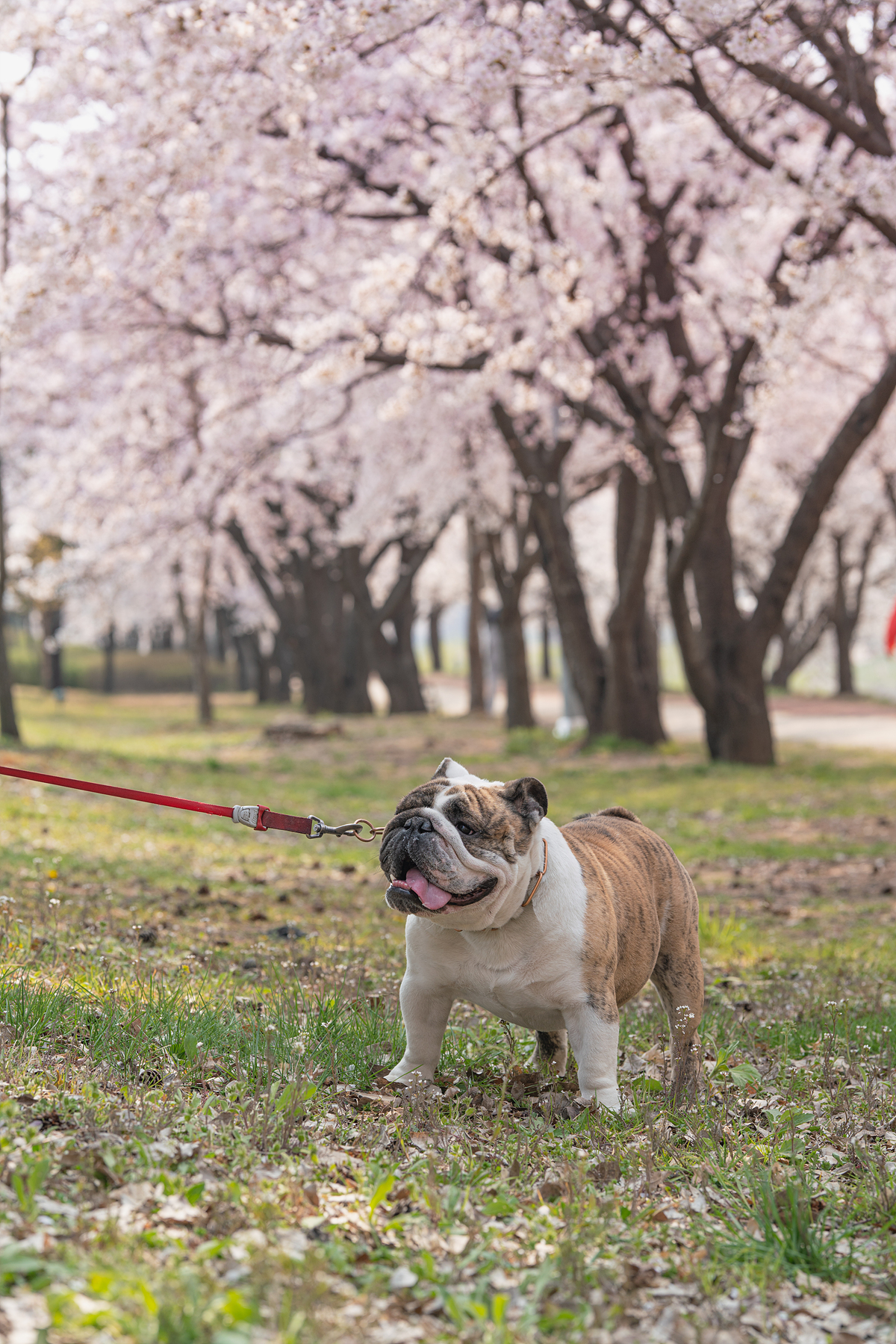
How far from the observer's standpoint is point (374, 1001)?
5082 mm

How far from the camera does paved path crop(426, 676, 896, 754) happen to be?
2415cm

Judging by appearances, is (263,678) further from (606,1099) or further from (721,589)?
(606,1099)

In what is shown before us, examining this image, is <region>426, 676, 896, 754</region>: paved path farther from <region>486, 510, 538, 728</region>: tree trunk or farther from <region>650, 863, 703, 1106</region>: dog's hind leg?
<region>650, 863, 703, 1106</region>: dog's hind leg

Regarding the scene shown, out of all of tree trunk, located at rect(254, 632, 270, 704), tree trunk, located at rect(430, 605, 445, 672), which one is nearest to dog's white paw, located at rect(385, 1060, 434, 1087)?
tree trunk, located at rect(254, 632, 270, 704)

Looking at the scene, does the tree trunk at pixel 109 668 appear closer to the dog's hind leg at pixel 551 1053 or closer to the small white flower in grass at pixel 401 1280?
the dog's hind leg at pixel 551 1053

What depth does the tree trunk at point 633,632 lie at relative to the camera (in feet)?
57.7

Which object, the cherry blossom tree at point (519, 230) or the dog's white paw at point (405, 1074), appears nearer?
the dog's white paw at point (405, 1074)

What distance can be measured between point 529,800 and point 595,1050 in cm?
84

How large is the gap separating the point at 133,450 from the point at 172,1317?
20064 millimetres

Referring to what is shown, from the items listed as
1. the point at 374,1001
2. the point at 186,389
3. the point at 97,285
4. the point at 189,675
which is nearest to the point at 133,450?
the point at 186,389

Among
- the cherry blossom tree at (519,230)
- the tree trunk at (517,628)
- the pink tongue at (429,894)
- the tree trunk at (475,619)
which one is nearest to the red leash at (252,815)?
the pink tongue at (429,894)

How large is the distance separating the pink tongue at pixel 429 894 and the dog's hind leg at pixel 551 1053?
48.5 inches

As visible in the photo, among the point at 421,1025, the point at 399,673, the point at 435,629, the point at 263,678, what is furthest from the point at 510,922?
the point at 435,629

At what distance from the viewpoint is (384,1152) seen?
345 centimetres
